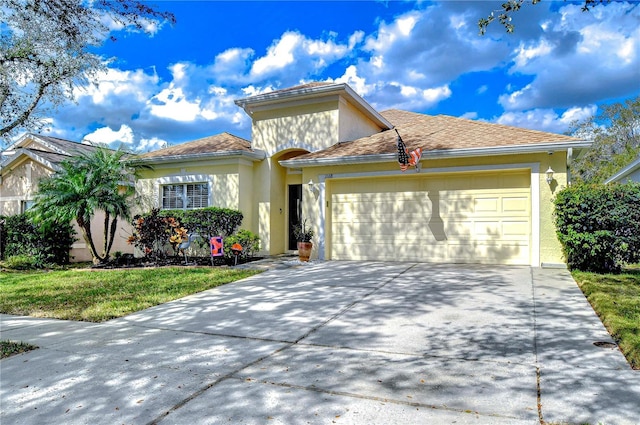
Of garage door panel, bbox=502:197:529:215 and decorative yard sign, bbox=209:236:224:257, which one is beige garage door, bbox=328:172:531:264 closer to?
garage door panel, bbox=502:197:529:215

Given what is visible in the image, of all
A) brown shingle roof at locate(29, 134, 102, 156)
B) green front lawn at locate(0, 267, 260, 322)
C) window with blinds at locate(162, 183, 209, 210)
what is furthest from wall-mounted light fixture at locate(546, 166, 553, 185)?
brown shingle roof at locate(29, 134, 102, 156)

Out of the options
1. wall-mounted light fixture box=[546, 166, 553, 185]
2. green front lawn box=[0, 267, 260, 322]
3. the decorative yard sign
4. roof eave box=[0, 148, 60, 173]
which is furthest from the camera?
roof eave box=[0, 148, 60, 173]

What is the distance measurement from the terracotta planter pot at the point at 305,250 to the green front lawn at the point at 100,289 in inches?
69.8

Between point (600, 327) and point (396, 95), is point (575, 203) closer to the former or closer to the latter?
point (600, 327)

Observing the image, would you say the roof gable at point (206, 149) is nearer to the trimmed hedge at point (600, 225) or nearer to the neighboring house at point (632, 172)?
the trimmed hedge at point (600, 225)

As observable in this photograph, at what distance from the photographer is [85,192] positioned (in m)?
11.5

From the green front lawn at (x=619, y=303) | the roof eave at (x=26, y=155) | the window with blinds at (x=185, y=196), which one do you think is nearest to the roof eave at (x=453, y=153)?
the green front lawn at (x=619, y=303)

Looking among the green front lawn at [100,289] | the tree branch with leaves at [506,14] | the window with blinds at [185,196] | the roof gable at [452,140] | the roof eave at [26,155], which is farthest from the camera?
the roof eave at [26,155]

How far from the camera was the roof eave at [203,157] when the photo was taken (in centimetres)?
1266

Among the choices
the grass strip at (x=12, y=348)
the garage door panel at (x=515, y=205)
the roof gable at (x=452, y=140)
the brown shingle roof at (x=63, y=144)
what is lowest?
the grass strip at (x=12, y=348)

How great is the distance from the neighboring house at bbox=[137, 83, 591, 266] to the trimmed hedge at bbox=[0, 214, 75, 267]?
302 centimetres

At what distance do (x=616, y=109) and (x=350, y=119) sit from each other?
25.0 m

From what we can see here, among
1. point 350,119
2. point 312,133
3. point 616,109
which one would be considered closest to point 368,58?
point 350,119

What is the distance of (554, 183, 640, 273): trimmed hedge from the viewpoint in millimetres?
7949
